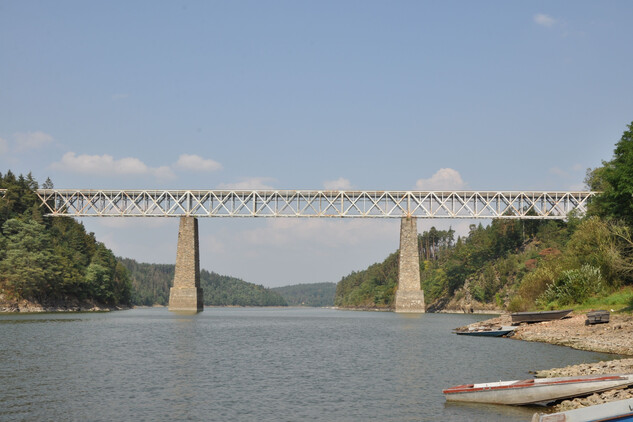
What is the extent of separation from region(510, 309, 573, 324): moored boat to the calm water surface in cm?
551

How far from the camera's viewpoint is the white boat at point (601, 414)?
1577cm

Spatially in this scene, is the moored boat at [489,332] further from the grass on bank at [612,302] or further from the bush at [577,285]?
the bush at [577,285]

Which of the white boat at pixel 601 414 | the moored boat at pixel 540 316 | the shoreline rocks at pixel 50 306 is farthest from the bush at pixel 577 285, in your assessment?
the shoreline rocks at pixel 50 306

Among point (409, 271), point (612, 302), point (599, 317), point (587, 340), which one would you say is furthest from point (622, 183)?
point (409, 271)

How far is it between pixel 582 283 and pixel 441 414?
38318 mm

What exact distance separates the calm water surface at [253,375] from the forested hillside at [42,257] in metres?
50.0

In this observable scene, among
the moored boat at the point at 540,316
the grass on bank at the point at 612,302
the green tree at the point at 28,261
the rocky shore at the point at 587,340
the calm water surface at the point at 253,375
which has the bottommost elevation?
the calm water surface at the point at 253,375

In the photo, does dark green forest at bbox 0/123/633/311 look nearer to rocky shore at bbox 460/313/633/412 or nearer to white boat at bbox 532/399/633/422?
rocky shore at bbox 460/313/633/412

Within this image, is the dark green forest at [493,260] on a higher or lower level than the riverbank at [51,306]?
higher

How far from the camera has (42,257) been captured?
9994 cm

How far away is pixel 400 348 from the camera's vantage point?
149 feet

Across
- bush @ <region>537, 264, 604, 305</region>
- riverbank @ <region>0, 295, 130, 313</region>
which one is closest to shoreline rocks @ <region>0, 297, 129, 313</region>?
riverbank @ <region>0, 295, 130, 313</region>

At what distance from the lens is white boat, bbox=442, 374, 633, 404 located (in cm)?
2162

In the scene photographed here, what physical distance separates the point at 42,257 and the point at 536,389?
92542 mm
